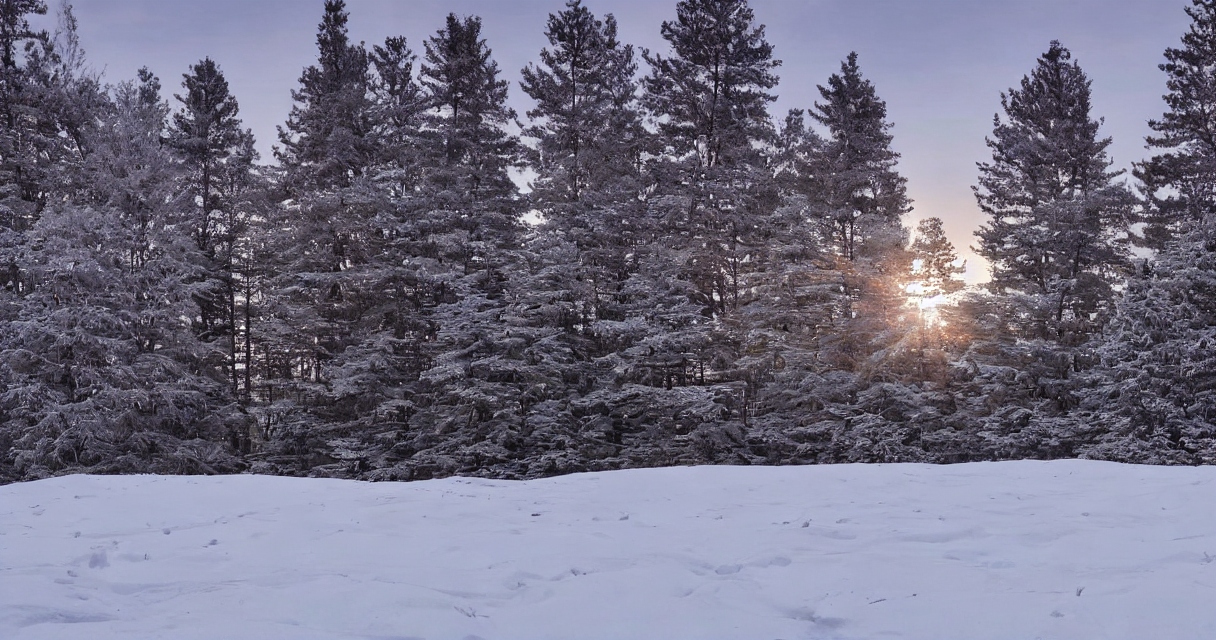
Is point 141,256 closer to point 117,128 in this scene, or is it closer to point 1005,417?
point 117,128

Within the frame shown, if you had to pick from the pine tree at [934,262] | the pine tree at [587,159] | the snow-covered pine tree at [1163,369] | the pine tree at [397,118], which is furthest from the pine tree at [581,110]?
the snow-covered pine tree at [1163,369]

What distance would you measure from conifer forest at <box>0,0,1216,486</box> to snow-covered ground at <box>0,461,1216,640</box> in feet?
31.4

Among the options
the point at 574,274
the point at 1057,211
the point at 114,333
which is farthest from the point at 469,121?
the point at 1057,211

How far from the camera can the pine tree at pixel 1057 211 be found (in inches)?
732

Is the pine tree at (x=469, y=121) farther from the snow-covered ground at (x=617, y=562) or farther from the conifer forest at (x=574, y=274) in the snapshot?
the snow-covered ground at (x=617, y=562)

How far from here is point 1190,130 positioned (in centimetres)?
1847

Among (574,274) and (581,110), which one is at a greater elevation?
(581,110)

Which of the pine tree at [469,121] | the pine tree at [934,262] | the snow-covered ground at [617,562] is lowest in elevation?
the snow-covered ground at [617,562]

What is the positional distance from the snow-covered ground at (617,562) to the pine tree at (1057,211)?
14827 mm

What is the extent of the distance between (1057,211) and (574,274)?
1385 centimetres

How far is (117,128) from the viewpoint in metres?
16.8

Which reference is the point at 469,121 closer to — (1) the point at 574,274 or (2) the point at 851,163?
(1) the point at 574,274

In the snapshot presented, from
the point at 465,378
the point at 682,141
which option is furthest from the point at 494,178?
the point at 465,378

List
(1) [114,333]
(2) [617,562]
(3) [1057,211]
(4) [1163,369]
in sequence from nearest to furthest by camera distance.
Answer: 1. (2) [617,562]
2. (4) [1163,369]
3. (1) [114,333]
4. (3) [1057,211]
